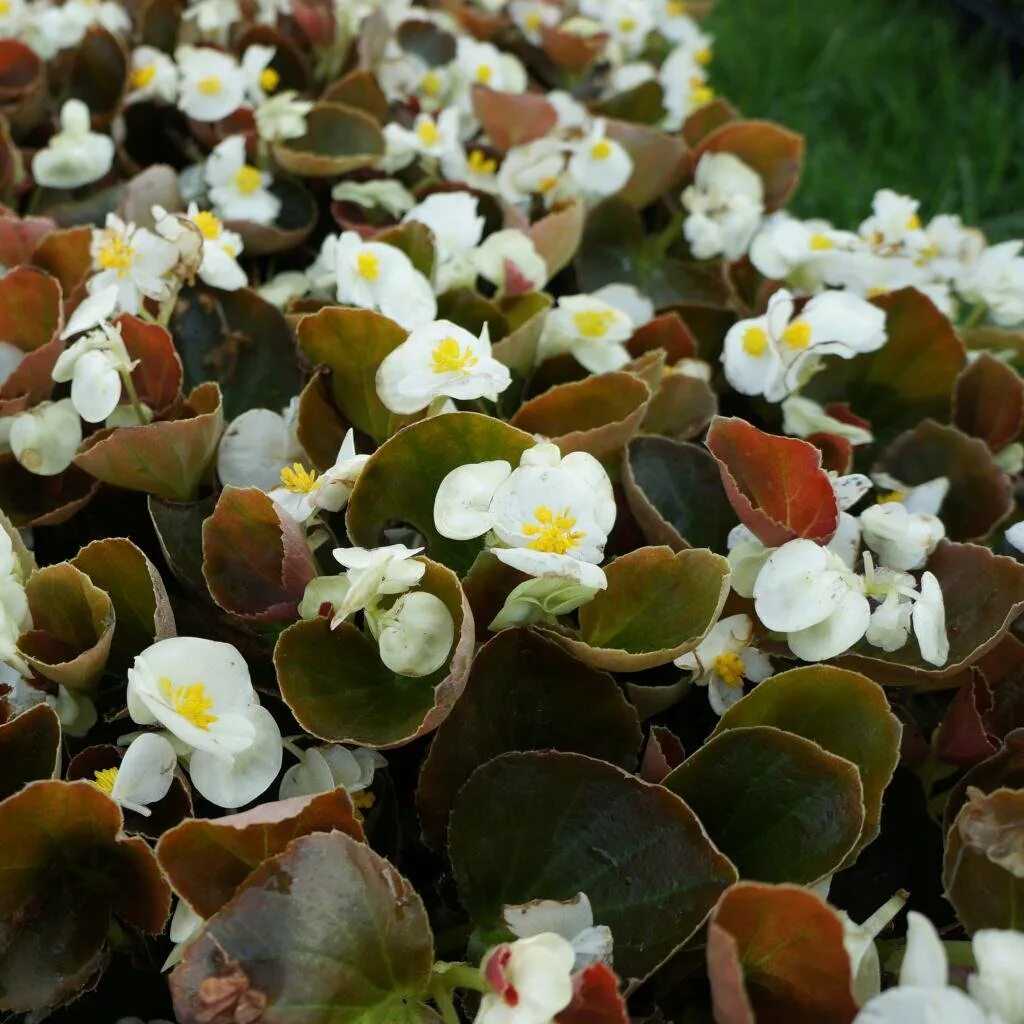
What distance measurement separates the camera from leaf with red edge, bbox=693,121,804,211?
98cm

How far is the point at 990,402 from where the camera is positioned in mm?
805

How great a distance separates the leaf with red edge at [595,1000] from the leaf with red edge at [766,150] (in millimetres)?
750

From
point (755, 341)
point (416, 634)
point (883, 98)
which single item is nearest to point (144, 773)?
point (416, 634)

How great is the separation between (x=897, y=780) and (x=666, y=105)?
847mm

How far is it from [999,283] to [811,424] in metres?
0.26

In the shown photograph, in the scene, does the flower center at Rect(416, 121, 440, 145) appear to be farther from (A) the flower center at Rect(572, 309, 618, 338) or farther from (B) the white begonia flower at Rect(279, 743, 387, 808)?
(B) the white begonia flower at Rect(279, 743, 387, 808)

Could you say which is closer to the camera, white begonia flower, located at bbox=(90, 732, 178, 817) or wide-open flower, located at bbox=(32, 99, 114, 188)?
white begonia flower, located at bbox=(90, 732, 178, 817)

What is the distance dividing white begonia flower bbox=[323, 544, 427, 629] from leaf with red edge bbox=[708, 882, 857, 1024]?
0.19 metres

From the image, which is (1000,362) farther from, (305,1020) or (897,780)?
(305,1020)

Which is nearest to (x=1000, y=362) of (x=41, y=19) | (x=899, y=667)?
(x=899, y=667)

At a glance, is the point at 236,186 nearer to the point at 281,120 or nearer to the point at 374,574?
the point at 281,120

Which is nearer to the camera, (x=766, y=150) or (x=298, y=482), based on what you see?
(x=298, y=482)

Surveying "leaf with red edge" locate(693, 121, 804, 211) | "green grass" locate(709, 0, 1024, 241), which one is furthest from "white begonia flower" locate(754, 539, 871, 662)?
"green grass" locate(709, 0, 1024, 241)

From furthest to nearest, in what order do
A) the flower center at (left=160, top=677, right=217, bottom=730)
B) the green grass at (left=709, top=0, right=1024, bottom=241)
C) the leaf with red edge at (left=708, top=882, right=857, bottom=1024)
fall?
the green grass at (left=709, top=0, right=1024, bottom=241) → the flower center at (left=160, top=677, right=217, bottom=730) → the leaf with red edge at (left=708, top=882, right=857, bottom=1024)
